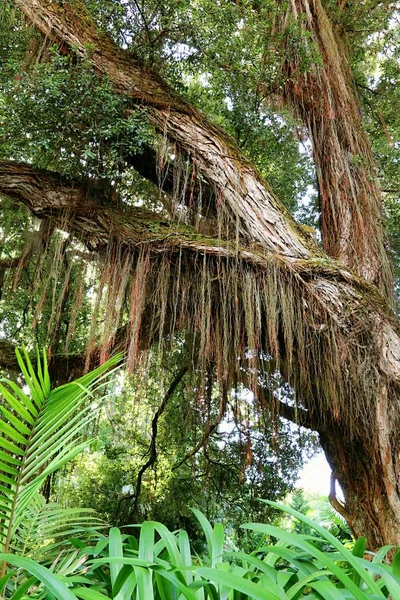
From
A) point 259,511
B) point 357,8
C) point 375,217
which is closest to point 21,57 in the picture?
point 375,217

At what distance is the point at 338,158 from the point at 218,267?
1.87 metres

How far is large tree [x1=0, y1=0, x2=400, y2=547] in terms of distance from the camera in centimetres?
310

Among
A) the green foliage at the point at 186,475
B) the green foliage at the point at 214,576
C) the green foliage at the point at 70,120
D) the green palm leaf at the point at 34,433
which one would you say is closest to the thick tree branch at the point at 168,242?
the green foliage at the point at 70,120

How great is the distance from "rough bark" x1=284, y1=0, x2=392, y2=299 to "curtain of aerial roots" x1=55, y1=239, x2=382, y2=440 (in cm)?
108

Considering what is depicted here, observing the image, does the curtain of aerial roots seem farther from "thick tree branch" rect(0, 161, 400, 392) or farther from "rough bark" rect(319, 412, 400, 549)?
"rough bark" rect(319, 412, 400, 549)

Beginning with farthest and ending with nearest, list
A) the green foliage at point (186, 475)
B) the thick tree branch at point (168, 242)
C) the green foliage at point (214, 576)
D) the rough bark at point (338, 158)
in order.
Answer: the green foliage at point (186, 475), the rough bark at point (338, 158), the thick tree branch at point (168, 242), the green foliage at point (214, 576)

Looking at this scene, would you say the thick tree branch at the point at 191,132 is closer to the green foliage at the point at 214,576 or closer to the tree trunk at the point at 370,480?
the tree trunk at the point at 370,480

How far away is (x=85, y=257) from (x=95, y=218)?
30 centimetres

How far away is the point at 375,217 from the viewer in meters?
4.27

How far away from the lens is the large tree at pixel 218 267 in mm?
3100

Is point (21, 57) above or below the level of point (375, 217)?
above

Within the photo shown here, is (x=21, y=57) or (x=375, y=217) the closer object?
(x=21, y=57)

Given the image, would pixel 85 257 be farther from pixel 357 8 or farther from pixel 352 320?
pixel 357 8

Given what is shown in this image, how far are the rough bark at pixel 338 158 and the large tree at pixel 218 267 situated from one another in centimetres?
6
